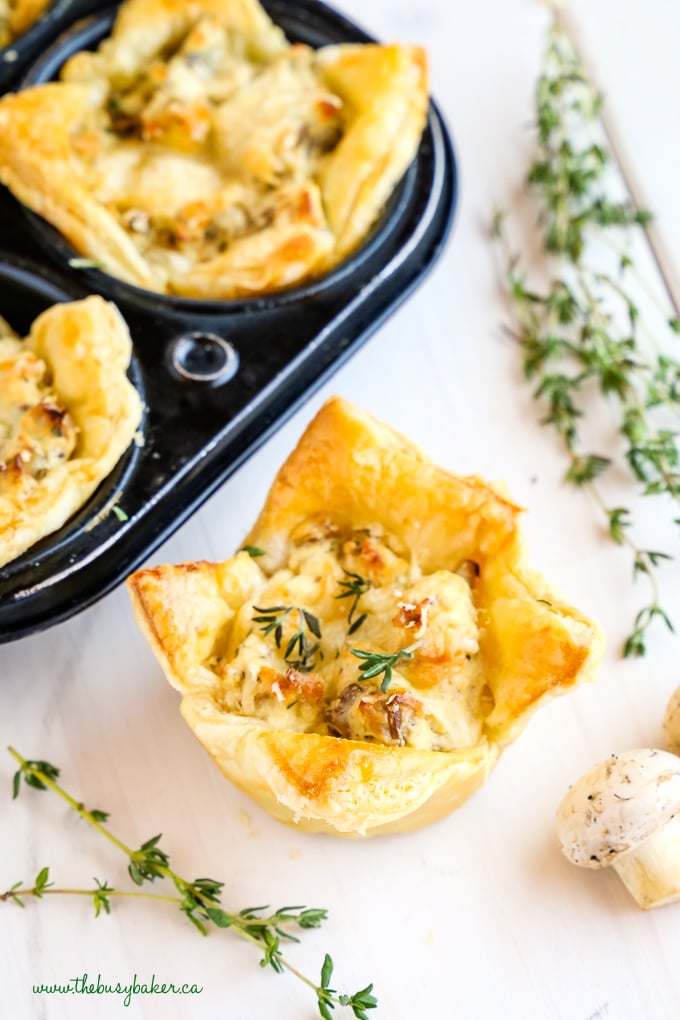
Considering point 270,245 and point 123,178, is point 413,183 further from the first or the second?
point 123,178

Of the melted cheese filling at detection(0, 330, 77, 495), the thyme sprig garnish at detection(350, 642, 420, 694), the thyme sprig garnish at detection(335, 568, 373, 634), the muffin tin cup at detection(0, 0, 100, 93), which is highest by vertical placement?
the muffin tin cup at detection(0, 0, 100, 93)

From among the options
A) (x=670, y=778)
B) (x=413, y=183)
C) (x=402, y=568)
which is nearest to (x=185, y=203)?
(x=413, y=183)

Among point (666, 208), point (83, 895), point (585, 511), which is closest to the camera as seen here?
point (83, 895)

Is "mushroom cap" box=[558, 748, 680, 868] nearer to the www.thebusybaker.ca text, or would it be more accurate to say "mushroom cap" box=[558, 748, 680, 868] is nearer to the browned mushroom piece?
the browned mushroom piece

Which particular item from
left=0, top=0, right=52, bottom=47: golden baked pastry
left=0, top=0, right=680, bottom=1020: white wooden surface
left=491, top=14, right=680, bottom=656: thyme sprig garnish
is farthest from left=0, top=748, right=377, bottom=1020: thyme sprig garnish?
left=0, top=0, right=52, bottom=47: golden baked pastry

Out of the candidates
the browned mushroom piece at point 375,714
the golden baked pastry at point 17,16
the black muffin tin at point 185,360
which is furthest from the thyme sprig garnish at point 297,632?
the golden baked pastry at point 17,16

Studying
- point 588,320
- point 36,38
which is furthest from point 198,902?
point 36,38

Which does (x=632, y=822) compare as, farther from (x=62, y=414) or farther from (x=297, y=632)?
(x=62, y=414)
